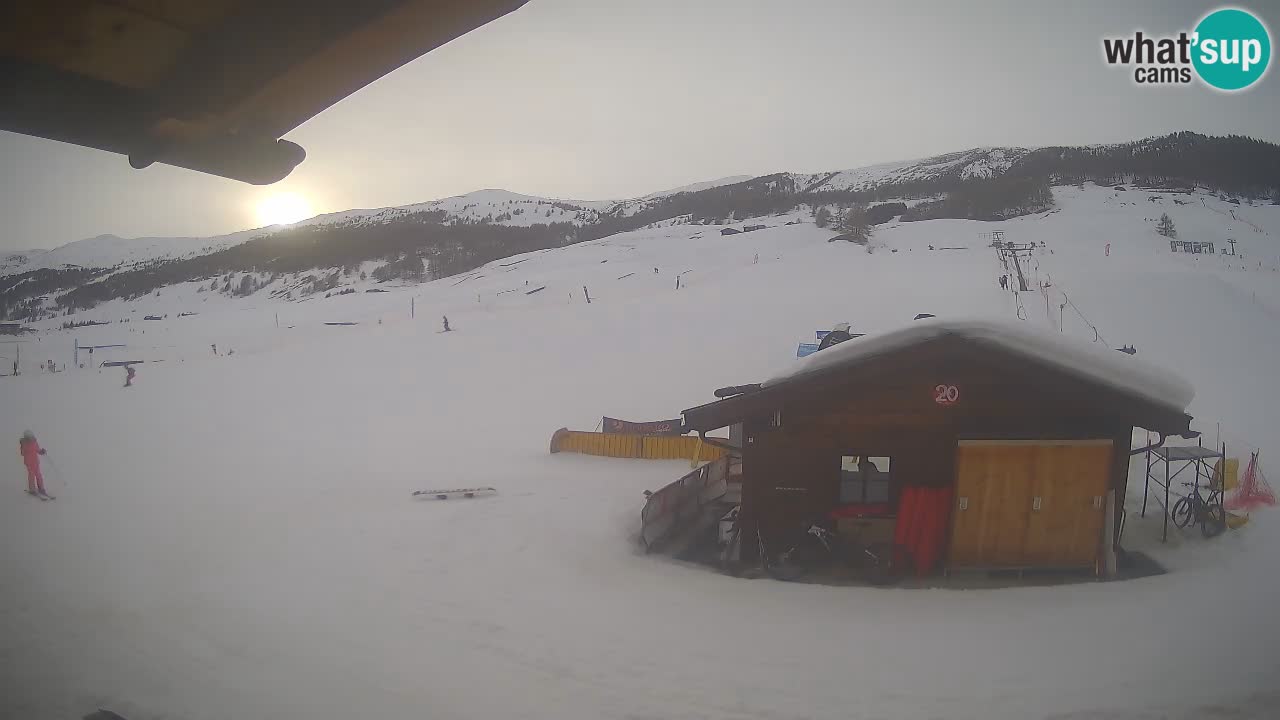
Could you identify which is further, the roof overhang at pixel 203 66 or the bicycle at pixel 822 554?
the bicycle at pixel 822 554

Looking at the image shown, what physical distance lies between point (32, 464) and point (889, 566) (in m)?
12.2

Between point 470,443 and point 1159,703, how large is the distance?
18249 millimetres

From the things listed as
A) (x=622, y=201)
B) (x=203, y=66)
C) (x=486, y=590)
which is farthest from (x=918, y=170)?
(x=203, y=66)

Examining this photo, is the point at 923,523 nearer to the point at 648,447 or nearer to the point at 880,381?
the point at 880,381

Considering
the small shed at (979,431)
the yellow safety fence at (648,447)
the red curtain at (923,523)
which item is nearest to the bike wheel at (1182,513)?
the small shed at (979,431)

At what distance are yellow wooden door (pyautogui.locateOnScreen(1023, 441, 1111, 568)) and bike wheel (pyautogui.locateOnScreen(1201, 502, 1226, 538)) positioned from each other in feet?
9.24

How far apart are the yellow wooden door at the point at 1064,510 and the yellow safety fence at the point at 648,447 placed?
9.28 meters

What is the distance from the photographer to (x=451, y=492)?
1459 cm

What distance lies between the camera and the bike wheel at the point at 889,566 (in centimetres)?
960

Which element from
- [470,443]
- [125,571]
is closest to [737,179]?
[470,443]

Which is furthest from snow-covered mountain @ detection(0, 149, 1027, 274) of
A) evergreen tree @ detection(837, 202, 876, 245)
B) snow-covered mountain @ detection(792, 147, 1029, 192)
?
evergreen tree @ detection(837, 202, 876, 245)

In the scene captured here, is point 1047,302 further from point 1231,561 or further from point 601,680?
point 601,680

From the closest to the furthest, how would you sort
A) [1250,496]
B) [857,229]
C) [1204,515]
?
[1204,515]
[1250,496]
[857,229]

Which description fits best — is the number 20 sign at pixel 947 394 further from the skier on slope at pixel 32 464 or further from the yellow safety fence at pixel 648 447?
the skier on slope at pixel 32 464
